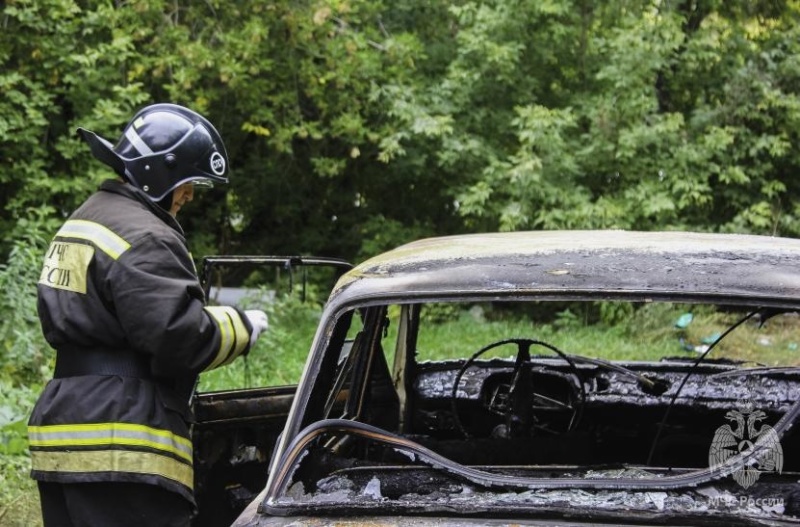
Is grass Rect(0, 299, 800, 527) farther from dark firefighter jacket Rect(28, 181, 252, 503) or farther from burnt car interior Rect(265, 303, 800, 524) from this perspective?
dark firefighter jacket Rect(28, 181, 252, 503)

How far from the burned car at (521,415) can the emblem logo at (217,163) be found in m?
0.67

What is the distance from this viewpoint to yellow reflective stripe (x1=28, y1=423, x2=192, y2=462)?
2766 millimetres

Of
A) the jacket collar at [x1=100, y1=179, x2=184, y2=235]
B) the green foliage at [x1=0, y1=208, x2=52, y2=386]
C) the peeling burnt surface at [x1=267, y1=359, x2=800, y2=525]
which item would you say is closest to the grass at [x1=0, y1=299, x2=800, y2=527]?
the green foliage at [x1=0, y1=208, x2=52, y2=386]

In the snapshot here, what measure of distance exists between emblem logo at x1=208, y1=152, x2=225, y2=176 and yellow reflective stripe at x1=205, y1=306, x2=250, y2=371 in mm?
510

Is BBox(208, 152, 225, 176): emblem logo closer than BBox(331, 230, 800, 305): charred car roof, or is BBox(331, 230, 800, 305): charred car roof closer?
BBox(331, 230, 800, 305): charred car roof

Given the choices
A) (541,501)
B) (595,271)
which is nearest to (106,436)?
(541,501)

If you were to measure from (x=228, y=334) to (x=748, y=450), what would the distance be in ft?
4.88

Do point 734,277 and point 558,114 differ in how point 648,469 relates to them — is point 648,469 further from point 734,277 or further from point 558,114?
point 558,114

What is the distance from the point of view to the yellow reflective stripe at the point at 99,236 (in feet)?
9.14

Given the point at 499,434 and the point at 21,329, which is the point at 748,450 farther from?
the point at 21,329

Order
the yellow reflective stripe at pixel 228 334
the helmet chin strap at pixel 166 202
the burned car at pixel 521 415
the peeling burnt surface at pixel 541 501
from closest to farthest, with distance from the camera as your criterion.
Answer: the peeling burnt surface at pixel 541 501, the burned car at pixel 521 415, the yellow reflective stripe at pixel 228 334, the helmet chin strap at pixel 166 202

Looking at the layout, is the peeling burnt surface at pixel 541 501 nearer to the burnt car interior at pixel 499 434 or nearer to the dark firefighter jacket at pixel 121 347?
the burnt car interior at pixel 499 434

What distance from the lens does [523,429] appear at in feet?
12.2

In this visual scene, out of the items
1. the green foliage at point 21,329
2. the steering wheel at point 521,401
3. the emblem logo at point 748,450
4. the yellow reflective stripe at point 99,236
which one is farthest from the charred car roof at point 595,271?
the green foliage at point 21,329
